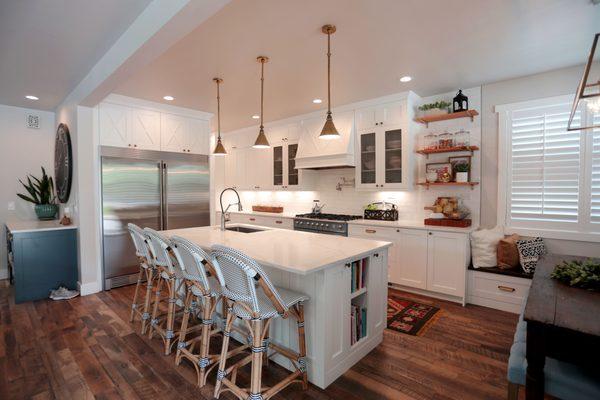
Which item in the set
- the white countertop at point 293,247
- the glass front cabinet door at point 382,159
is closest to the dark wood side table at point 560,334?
the white countertop at point 293,247

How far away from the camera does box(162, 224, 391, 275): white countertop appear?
6.39 ft

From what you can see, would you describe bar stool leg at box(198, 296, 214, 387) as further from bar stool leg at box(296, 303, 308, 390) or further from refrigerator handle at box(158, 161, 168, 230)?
refrigerator handle at box(158, 161, 168, 230)

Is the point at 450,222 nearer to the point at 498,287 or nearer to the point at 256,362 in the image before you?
the point at 498,287

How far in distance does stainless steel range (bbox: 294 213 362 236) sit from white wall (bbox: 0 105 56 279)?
4.14m

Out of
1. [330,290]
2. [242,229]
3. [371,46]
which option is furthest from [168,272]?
[371,46]

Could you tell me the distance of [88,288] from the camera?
3.96 metres

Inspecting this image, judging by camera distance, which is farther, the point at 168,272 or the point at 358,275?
the point at 168,272

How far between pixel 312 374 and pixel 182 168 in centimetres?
378

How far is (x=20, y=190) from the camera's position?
470cm

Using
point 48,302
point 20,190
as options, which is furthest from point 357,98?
point 20,190

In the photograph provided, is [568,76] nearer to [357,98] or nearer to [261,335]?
[357,98]

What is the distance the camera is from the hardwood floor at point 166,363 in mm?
2049

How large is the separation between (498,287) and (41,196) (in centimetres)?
634

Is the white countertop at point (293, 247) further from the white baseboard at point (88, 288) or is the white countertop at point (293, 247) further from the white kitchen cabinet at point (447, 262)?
the white baseboard at point (88, 288)
